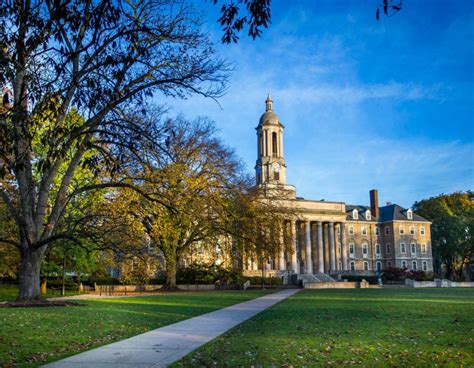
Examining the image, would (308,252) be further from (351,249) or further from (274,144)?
(274,144)

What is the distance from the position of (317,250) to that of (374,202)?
61.8ft

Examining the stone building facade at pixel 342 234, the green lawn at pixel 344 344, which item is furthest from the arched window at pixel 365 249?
the green lawn at pixel 344 344

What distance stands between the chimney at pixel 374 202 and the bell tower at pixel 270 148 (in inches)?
886

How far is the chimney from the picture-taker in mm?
98438

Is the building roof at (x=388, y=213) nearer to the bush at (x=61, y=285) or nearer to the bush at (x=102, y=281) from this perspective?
the bush at (x=102, y=281)

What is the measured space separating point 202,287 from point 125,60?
42181mm

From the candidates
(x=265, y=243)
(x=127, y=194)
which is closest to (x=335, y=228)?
(x=265, y=243)

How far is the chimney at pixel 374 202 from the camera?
323 feet

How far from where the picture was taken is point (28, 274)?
71.8 feet

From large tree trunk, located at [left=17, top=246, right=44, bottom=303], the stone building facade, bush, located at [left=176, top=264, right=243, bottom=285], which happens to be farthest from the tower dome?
large tree trunk, located at [left=17, top=246, right=44, bottom=303]

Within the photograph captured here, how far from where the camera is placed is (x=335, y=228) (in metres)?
89.9

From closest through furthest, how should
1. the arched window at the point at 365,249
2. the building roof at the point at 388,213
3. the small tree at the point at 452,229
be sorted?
the small tree at the point at 452,229
the building roof at the point at 388,213
the arched window at the point at 365,249

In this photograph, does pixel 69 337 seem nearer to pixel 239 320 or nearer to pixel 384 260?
pixel 239 320

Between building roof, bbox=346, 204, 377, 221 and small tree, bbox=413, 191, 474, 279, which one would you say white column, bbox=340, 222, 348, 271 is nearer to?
building roof, bbox=346, 204, 377, 221
